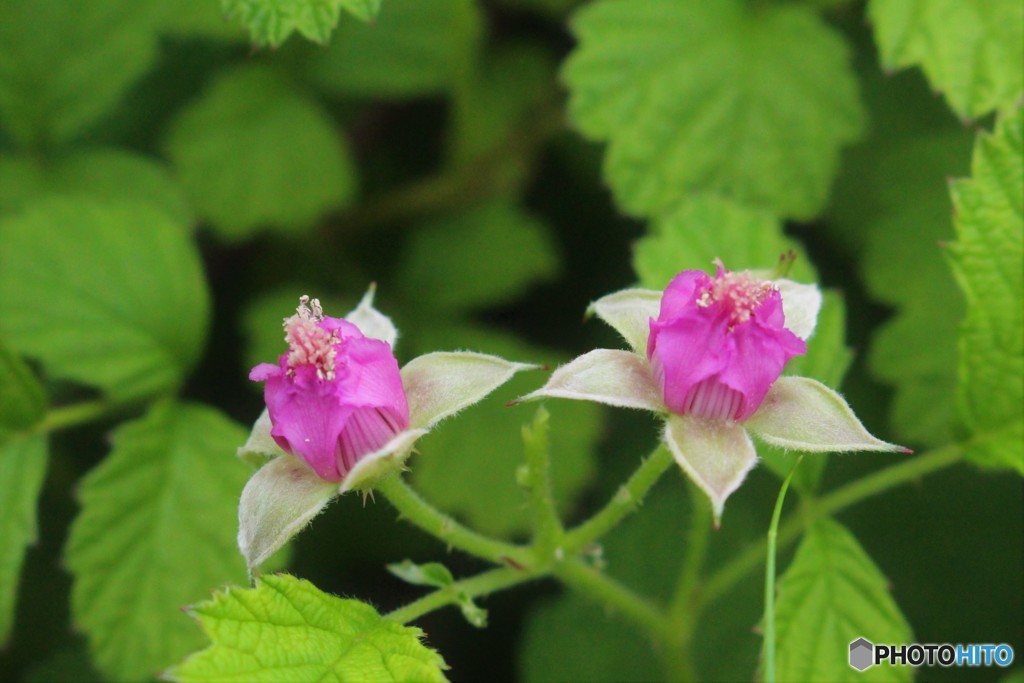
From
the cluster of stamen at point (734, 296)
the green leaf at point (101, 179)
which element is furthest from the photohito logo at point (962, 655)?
the green leaf at point (101, 179)

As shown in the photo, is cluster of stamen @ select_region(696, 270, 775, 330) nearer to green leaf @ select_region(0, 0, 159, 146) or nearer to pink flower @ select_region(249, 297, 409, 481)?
pink flower @ select_region(249, 297, 409, 481)

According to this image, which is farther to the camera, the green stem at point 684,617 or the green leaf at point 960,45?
the green leaf at point 960,45

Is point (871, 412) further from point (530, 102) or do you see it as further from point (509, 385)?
point (530, 102)

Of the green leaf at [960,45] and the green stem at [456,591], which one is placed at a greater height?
the green leaf at [960,45]

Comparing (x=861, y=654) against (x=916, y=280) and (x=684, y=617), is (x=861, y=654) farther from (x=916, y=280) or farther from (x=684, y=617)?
(x=916, y=280)

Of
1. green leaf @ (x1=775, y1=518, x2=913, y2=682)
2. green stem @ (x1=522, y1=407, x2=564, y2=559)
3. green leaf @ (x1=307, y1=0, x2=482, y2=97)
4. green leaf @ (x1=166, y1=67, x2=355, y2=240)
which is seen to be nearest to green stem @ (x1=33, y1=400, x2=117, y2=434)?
green leaf @ (x1=166, y1=67, x2=355, y2=240)

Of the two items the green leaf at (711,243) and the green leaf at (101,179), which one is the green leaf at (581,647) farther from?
the green leaf at (101,179)
